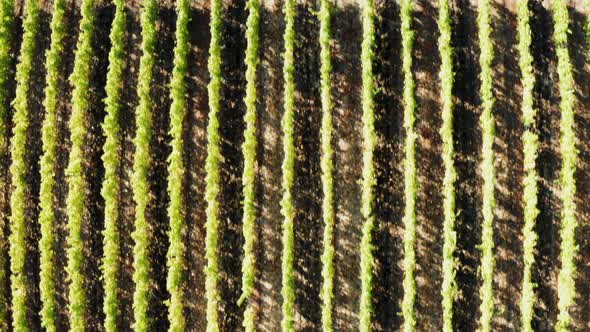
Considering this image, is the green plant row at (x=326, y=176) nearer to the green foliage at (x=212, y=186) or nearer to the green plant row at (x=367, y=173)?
the green plant row at (x=367, y=173)

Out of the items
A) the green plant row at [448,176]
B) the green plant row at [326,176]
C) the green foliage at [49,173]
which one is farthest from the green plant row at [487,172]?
the green foliage at [49,173]

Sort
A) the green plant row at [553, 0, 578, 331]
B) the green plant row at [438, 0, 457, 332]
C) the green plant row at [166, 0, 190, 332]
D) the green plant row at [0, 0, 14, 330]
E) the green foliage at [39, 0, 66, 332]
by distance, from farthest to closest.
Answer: the green plant row at [0, 0, 14, 330] < the green foliage at [39, 0, 66, 332] < the green plant row at [166, 0, 190, 332] < the green plant row at [438, 0, 457, 332] < the green plant row at [553, 0, 578, 331]

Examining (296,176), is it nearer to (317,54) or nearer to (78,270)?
(317,54)

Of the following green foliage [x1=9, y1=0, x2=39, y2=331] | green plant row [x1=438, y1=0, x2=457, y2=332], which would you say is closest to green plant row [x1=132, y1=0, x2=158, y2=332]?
green foliage [x1=9, y1=0, x2=39, y2=331]

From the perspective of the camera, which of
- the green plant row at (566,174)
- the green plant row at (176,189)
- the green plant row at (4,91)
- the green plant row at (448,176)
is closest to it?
the green plant row at (566,174)

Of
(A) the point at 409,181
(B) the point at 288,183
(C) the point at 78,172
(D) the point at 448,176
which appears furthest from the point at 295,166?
(C) the point at 78,172

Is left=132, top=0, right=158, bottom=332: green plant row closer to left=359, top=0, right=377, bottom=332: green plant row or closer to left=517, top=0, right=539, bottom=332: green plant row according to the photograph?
left=359, top=0, right=377, bottom=332: green plant row

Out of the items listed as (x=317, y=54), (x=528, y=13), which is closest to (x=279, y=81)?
(x=317, y=54)
